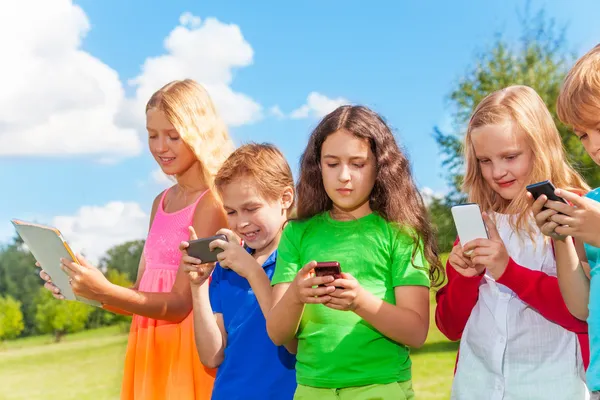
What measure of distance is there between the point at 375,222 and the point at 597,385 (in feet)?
3.86

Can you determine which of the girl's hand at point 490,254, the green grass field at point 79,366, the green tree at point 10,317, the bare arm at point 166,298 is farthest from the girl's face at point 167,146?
the green tree at point 10,317

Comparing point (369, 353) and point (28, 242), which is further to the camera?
point (28, 242)

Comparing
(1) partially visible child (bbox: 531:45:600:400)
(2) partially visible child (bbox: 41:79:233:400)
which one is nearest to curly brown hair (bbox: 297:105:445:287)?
(1) partially visible child (bbox: 531:45:600:400)

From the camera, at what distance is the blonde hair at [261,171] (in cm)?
382

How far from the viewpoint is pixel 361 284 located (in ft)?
10.7

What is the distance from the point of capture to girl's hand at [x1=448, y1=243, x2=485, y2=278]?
10.4ft

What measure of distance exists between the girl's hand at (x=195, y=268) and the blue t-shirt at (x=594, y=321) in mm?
1845

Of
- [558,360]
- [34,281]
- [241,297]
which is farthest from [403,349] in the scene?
[34,281]

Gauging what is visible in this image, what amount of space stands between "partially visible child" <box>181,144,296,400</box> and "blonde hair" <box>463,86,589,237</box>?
100 cm

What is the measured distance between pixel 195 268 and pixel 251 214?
40 cm

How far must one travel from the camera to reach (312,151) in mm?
3609

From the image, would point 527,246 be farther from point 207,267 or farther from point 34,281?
point 34,281

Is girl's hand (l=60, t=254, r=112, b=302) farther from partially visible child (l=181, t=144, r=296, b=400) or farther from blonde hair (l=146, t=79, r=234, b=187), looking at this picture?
blonde hair (l=146, t=79, r=234, b=187)

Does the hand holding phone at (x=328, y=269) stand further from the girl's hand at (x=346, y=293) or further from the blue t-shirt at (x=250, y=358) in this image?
the blue t-shirt at (x=250, y=358)
